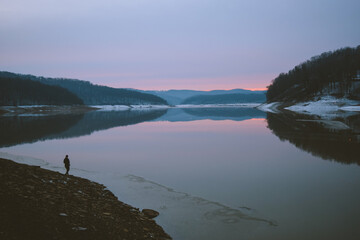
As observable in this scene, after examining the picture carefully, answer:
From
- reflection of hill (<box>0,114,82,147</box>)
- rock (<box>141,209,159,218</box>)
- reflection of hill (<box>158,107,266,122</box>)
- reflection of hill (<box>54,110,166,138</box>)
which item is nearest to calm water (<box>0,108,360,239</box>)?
rock (<box>141,209,159,218</box>)

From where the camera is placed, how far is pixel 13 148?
25.1 meters

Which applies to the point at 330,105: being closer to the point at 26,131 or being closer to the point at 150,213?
the point at 26,131

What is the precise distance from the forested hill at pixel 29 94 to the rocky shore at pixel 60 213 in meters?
134

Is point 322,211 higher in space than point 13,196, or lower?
lower

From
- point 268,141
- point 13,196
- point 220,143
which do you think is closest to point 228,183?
point 13,196

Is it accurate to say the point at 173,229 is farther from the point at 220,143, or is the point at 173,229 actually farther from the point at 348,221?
the point at 220,143

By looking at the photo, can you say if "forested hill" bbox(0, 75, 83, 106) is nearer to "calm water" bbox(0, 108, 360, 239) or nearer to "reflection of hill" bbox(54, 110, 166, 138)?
"reflection of hill" bbox(54, 110, 166, 138)

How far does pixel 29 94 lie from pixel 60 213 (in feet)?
519

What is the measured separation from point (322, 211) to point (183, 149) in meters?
14.9

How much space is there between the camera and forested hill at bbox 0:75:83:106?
125750 mm

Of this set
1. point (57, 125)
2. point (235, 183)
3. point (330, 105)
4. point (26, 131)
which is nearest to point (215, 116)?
point (330, 105)

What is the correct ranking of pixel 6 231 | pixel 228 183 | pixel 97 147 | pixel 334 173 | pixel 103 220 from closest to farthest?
1. pixel 6 231
2. pixel 103 220
3. pixel 228 183
4. pixel 334 173
5. pixel 97 147

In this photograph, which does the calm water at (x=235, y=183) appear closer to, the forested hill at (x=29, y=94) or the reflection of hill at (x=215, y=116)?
the reflection of hill at (x=215, y=116)

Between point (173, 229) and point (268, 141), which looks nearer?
point (173, 229)
